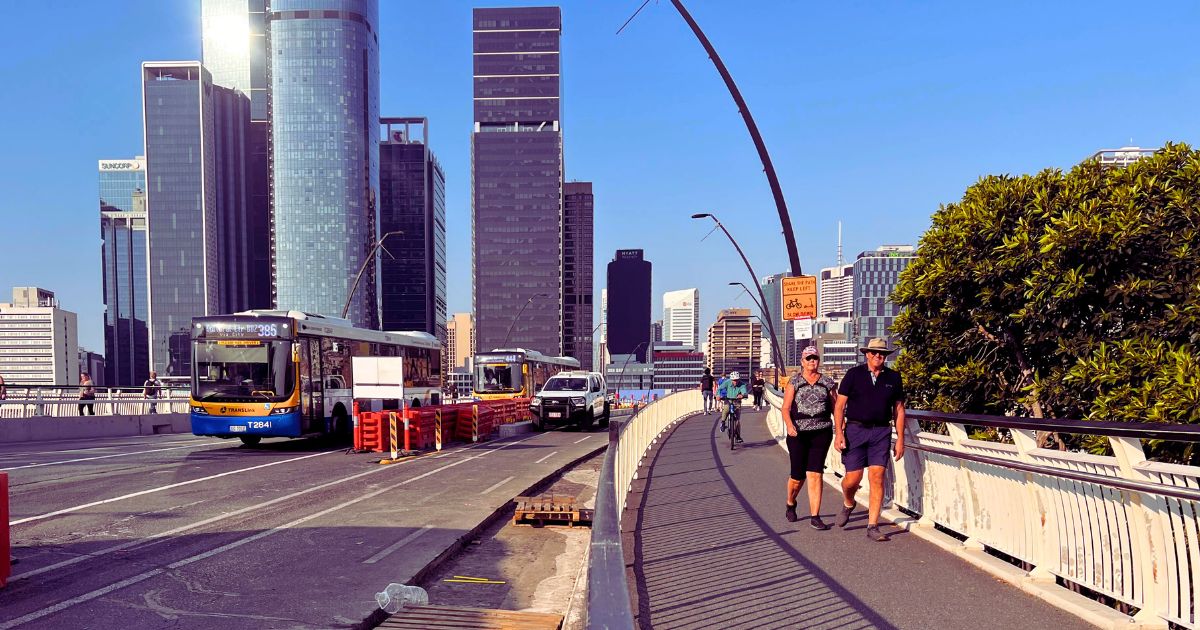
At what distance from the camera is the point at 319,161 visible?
166625 mm

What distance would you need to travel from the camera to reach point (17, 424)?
22656 millimetres

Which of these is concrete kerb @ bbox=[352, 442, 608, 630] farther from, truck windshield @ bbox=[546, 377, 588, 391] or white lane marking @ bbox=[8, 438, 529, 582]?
truck windshield @ bbox=[546, 377, 588, 391]

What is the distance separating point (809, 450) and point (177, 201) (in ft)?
640

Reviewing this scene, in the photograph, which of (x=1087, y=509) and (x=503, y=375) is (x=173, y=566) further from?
(x=503, y=375)

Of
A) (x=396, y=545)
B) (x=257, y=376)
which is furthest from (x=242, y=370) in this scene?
(x=396, y=545)

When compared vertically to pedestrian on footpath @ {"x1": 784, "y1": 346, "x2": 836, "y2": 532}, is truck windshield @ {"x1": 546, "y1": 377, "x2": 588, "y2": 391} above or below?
below

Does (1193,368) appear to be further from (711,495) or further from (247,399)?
(247,399)

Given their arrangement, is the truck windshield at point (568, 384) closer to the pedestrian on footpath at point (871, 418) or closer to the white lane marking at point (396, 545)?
the white lane marking at point (396, 545)

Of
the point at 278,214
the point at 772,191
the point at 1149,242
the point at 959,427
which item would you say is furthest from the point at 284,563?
the point at 278,214

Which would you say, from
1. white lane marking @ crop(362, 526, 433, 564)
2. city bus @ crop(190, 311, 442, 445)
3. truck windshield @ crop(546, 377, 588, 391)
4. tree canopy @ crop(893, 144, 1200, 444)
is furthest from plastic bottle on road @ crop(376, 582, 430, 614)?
truck windshield @ crop(546, 377, 588, 391)

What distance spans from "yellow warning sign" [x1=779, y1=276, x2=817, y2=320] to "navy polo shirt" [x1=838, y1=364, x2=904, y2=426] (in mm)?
4391

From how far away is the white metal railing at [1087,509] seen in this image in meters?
4.36

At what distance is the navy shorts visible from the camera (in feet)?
24.9

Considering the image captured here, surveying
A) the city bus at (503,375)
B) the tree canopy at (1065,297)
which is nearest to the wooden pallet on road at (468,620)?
the tree canopy at (1065,297)
